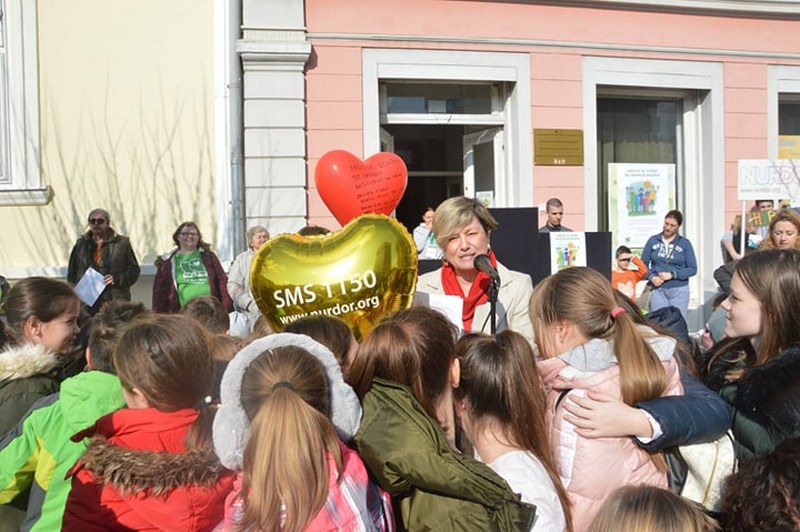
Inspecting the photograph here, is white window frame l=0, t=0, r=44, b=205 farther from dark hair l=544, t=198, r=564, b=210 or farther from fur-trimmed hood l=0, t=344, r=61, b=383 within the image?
fur-trimmed hood l=0, t=344, r=61, b=383

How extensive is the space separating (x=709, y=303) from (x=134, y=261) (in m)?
6.54

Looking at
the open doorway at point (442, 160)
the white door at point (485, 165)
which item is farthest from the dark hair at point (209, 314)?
the white door at point (485, 165)

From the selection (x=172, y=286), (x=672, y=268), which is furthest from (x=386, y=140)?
(x=672, y=268)

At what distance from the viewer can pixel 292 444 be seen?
167 centimetres

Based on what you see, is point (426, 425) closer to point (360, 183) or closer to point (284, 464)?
point (284, 464)

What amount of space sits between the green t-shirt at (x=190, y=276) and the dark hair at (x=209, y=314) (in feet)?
9.89

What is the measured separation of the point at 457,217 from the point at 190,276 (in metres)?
4.30

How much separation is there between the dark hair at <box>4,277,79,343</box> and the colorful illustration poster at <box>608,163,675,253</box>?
7.31m

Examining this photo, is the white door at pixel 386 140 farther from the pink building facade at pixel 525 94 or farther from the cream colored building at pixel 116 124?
the cream colored building at pixel 116 124

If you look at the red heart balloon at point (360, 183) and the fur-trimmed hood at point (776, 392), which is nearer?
the fur-trimmed hood at point (776, 392)

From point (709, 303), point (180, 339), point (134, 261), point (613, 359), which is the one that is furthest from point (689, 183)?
point (180, 339)

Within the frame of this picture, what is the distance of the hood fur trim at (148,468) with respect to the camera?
1.92 metres

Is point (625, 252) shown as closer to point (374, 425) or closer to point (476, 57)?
point (476, 57)

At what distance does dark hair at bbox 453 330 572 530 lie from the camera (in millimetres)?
2012
